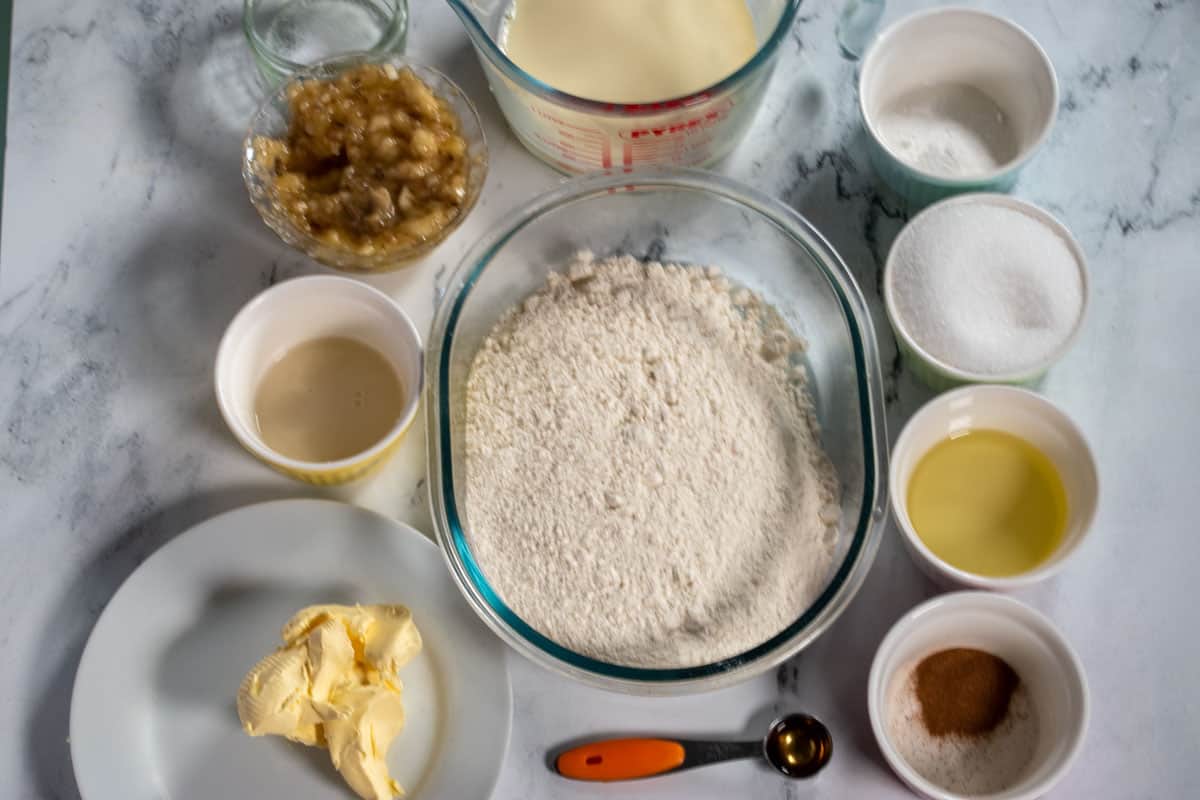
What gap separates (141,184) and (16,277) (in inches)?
6.2

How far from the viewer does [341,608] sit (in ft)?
3.42

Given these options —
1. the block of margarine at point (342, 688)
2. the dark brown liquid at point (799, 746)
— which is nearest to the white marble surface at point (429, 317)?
the dark brown liquid at point (799, 746)

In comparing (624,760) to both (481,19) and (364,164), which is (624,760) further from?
(481,19)

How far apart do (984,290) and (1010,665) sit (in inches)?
13.6

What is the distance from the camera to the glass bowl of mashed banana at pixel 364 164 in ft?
3.72

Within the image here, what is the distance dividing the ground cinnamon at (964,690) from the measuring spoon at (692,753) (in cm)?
10

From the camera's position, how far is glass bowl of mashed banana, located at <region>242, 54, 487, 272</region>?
1.13 m

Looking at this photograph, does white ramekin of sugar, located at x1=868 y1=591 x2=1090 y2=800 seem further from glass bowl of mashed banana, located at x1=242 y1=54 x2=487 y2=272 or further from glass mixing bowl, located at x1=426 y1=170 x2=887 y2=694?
glass bowl of mashed banana, located at x1=242 y1=54 x2=487 y2=272

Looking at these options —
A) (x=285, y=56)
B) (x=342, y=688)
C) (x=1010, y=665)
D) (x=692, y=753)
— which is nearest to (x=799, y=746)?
(x=692, y=753)

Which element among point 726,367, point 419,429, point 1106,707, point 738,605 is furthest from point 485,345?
point 1106,707

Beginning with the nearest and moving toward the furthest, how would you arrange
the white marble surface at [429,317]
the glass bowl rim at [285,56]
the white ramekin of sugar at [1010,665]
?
the white ramekin of sugar at [1010,665]
the white marble surface at [429,317]
the glass bowl rim at [285,56]

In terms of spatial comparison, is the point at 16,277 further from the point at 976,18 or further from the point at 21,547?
the point at 976,18

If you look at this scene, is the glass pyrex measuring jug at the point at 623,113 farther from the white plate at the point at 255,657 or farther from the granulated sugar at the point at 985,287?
the white plate at the point at 255,657

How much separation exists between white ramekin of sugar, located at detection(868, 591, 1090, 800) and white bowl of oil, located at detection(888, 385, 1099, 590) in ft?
0.13
